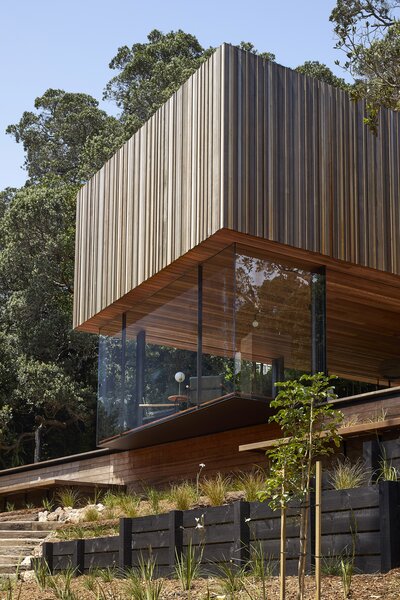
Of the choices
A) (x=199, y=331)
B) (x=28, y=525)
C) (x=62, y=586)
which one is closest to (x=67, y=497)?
(x=28, y=525)

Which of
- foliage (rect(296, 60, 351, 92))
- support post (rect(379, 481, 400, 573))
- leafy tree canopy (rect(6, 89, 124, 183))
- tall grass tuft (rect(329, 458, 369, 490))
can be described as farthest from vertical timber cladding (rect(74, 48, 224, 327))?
leafy tree canopy (rect(6, 89, 124, 183))

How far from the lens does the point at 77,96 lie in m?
30.5

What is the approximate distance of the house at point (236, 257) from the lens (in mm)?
10172

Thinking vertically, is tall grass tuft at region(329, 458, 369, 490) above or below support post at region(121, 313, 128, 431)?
below

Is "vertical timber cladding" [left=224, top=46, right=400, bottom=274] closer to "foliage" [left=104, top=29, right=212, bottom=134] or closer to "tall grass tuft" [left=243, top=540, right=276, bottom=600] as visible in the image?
"tall grass tuft" [left=243, top=540, right=276, bottom=600]

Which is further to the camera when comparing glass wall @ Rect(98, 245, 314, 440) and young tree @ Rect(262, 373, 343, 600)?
glass wall @ Rect(98, 245, 314, 440)

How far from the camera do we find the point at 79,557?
8172 millimetres

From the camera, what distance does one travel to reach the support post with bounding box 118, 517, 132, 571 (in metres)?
7.66

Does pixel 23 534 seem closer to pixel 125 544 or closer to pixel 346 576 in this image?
pixel 125 544

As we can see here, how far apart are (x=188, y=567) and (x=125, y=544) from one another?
142cm

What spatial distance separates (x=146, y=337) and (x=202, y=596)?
6.19 m

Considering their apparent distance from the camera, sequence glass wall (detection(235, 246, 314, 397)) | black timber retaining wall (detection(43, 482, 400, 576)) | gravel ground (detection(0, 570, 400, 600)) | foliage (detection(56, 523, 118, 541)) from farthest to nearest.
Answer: glass wall (detection(235, 246, 314, 397)) → foliage (detection(56, 523, 118, 541)) → black timber retaining wall (detection(43, 482, 400, 576)) → gravel ground (detection(0, 570, 400, 600))

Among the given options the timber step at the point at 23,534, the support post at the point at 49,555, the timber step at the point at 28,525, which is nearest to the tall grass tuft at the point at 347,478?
the support post at the point at 49,555

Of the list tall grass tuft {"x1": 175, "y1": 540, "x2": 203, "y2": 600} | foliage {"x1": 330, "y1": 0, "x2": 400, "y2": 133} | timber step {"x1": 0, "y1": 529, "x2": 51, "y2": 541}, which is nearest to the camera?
foliage {"x1": 330, "y1": 0, "x2": 400, "y2": 133}
